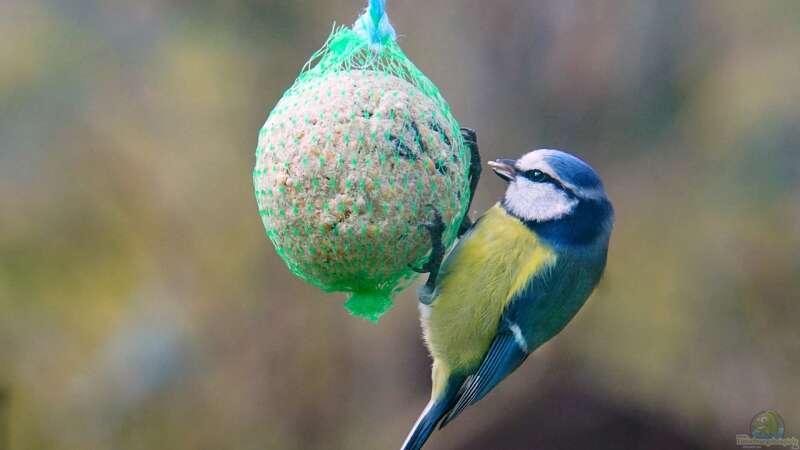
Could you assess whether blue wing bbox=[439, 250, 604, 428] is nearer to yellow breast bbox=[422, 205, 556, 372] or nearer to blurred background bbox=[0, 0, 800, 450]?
yellow breast bbox=[422, 205, 556, 372]

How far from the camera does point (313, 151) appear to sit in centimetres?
246

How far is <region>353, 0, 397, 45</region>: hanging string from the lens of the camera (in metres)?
2.65

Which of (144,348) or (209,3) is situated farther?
(209,3)

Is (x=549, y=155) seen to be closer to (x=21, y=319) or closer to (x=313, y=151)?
(x=313, y=151)

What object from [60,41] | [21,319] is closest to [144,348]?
[21,319]

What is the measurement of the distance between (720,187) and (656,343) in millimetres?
873

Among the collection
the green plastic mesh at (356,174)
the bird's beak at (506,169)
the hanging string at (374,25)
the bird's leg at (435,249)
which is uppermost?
the hanging string at (374,25)

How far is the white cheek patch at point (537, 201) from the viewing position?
2801 mm

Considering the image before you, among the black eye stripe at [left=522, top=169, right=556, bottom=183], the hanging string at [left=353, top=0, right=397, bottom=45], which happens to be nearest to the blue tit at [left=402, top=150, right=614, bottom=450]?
the black eye stripe at [left=522, top=169, right=556, bottom=183]

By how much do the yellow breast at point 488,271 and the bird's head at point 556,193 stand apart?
0.23 feet

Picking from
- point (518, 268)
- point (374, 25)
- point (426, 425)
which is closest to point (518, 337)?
point (518, 268)

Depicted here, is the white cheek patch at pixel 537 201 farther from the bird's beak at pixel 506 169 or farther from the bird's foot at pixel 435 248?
the bird's foot at pixel 435 248

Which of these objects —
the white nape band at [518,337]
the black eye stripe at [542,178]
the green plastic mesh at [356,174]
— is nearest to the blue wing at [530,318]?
the white nape band at [518,337]

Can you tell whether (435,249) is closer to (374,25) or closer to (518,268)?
(518,268)
